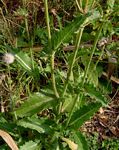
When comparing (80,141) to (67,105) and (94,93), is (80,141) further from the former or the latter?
(94,93)

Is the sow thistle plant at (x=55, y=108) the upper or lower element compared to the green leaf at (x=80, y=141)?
upper

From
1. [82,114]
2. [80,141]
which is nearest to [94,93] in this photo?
[82,114]

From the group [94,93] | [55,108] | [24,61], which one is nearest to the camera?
[94,93]

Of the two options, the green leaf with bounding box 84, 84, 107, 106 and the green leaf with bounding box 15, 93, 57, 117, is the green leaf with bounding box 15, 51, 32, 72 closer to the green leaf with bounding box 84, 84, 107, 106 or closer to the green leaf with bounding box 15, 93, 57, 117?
the green leaf with bounding box 15, 93, 57, 117

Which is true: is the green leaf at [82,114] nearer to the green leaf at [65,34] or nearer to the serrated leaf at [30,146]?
the serrated leaf at [30,146]

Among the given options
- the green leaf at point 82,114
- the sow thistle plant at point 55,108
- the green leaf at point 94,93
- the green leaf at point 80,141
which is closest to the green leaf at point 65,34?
the sow thistle plant at point 55,108

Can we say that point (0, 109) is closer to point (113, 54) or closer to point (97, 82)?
point (97, 82)
